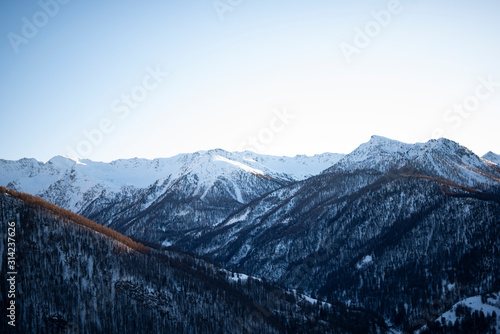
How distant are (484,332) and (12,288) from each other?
192 m

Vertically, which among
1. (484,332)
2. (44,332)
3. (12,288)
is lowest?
(484,332)

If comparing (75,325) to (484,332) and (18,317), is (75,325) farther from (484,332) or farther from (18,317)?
(484,332)

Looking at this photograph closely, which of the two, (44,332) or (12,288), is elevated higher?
(12,288)

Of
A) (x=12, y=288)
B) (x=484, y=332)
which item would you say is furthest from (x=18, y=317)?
(x=484, y=332)

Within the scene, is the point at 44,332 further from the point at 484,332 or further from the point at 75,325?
the point at 484,332

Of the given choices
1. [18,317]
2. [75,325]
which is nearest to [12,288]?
[18,317]

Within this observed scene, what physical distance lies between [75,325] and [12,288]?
1152 inches

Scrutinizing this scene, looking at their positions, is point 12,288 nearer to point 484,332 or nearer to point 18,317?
point 18,317

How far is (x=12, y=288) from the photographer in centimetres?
19600

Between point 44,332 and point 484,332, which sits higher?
point 44,332

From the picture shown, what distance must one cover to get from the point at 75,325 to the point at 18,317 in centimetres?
2195

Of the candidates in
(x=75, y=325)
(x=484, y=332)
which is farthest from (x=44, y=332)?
(x=484, y=332)

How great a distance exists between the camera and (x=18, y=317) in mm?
192875
